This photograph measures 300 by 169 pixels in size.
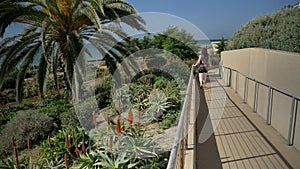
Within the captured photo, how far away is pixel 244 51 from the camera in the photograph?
7918 mm

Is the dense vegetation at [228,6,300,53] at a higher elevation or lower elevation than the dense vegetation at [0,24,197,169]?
higher

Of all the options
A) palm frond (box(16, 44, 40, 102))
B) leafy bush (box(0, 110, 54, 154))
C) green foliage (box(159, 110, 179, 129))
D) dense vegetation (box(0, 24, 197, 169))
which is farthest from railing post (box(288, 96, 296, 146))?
palm frond (box(16, 44, 40, 102))

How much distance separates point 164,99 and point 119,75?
7.34 ft

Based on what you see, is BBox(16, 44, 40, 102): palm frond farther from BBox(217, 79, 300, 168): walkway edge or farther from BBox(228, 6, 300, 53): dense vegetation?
BBox(228, 6, 300, 53): dense vegetation

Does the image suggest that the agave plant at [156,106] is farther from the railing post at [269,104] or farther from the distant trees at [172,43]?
the distant trees at [172,43]

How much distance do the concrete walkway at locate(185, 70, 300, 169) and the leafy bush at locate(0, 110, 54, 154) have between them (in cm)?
459

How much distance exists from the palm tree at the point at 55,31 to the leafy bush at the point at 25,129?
71cm

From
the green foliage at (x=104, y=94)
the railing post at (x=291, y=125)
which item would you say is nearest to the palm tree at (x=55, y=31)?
the green foliage at (x=104, y=94)

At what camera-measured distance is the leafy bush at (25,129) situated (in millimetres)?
6494

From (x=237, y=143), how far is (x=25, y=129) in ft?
19.0

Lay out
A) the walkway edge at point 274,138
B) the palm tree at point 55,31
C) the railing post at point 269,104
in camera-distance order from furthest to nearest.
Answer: the palm tree at point 55,31, the railing post at point 269,104, the walkway edge at point 274,138

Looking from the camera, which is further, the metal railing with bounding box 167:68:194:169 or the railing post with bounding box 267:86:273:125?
the railing post with bounding box 267:86:273:125

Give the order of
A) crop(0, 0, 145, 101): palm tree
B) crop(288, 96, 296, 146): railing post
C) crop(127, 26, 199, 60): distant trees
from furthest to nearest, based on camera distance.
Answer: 1. crop(127, 26, 199, 60): distant trees
2. crop(0, 0, 145, 101): palm tree
3. crop(288, 96, 296, 146): railing post

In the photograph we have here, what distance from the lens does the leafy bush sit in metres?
6.49
